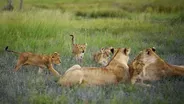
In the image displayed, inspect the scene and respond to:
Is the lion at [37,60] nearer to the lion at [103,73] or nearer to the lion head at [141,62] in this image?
the lion at [103,73]

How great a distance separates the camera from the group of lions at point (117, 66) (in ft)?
14.2

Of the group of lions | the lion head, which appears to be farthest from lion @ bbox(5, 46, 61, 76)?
the lion head

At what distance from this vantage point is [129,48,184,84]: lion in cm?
450

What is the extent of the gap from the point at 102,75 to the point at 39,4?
1030 millimetres

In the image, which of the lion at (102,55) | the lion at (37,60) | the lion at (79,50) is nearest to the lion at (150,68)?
the lion at (102,55)

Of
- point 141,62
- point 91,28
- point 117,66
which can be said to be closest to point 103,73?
point 117,66

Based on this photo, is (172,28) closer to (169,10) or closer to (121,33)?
(169,10)

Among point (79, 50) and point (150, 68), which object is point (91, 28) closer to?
point (79, 50)

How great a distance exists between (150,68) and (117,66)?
1.29 feet

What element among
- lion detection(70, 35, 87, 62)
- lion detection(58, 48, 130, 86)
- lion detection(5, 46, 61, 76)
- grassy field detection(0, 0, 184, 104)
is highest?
grassy field detection(0, 0, 184, 104)

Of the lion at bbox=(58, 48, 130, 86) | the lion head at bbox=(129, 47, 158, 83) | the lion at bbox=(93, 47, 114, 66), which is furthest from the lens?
the lion at bbox=(93, 47, 114, 66)

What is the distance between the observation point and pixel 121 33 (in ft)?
16.1

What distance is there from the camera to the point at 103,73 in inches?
170

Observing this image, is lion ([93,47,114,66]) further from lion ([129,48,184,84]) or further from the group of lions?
lion ([129,48,184,84])
